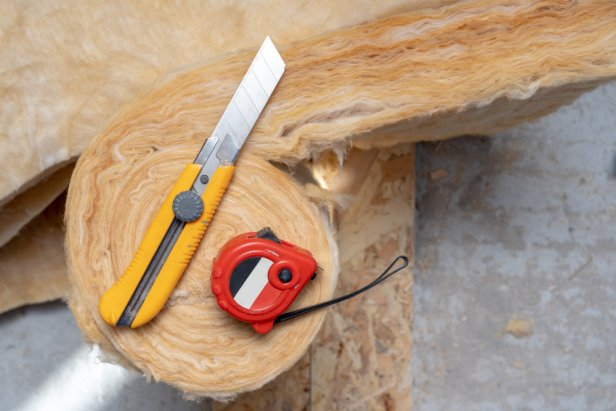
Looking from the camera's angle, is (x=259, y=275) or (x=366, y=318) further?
(x=366, y=318)

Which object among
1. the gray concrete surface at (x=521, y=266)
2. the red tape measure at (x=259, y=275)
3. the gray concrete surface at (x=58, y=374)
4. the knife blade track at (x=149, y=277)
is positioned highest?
the knife blade track at (x=149, y=277)

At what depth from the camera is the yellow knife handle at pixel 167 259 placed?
3.21 feet

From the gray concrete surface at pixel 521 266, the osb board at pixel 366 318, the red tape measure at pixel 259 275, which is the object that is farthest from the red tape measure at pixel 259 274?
the gray concrete surface at pixel 521 266

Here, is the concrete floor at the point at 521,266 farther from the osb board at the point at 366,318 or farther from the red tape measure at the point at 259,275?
the red tape measure at the point at 259,275

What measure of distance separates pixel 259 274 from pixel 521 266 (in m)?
0.76

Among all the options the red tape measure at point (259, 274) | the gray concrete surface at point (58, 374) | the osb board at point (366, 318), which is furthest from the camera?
the gray concrete surface at point (58, 374)

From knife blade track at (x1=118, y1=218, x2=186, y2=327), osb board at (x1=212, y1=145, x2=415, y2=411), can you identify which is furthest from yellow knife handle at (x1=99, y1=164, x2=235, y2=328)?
osb board at (x1=212, y1=145, x2=415, y2=411)

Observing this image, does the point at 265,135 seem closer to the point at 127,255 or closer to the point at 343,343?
the point at 127,255

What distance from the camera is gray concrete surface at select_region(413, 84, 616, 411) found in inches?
58.1

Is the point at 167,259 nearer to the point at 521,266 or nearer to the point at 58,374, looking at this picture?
the point at 58,374

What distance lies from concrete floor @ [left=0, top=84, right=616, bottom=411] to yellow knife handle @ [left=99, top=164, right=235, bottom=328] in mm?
583

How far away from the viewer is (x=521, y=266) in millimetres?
1484

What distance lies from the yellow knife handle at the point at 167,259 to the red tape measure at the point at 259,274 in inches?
2.2

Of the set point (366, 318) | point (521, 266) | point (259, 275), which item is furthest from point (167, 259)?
point (521, 266)
